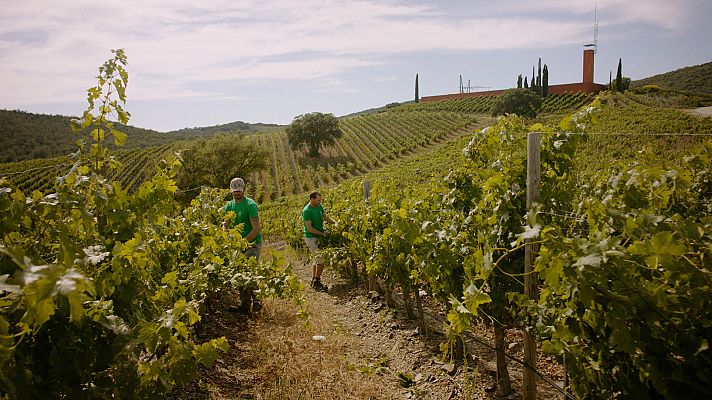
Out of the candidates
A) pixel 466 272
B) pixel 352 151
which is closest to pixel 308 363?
pixel 466 272

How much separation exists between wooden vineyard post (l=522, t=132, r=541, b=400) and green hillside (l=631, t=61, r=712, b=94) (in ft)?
368

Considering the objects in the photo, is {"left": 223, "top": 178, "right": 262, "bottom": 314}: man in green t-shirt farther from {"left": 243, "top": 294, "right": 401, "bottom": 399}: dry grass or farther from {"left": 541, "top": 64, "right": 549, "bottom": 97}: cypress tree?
{"left": 541, "top": 64, "right": 549, "bottom": 97}: cypress tree

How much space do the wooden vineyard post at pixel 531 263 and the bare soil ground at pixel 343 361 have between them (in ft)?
1.39

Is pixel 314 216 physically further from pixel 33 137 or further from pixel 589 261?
pixel 33 137

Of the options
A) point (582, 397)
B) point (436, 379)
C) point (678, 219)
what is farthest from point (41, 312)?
point (436, 379)

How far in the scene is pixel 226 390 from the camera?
3.69 meters

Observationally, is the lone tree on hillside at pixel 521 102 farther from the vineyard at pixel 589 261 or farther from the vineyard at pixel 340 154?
the vineyard at pixel 589 261

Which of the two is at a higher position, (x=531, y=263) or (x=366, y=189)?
(x=366, y=189)

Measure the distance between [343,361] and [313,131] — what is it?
51280 mm

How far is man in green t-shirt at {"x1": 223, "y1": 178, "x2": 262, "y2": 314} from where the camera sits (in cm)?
586

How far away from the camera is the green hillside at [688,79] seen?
98.2 m

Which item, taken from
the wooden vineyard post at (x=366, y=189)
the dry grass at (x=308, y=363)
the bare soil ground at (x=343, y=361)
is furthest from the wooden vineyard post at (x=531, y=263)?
the wooden vineyard post at (x=366, y=189)

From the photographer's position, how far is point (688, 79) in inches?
4235

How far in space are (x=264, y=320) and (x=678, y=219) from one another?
472cm
